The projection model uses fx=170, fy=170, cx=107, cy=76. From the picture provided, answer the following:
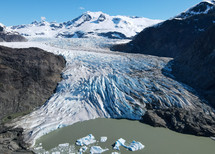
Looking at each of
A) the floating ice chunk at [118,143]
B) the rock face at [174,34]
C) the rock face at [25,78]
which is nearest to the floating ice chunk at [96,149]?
the floating ice chunk at [118,143]

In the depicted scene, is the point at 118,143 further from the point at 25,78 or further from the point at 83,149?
the point at 25,78

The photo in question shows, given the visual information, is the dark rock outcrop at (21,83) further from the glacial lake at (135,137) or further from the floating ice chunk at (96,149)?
the floating ice chunk at (96,149)

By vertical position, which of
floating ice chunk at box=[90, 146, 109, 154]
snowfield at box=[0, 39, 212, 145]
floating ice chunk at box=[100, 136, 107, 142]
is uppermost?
snowfield at box=[0, 39, 212, 145]

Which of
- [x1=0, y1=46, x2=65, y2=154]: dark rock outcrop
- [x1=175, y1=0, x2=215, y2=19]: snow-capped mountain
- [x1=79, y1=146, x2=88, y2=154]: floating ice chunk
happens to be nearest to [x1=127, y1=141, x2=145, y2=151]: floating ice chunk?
[x1=79, y1=146, x2=88, y2=154]: floating ice chunk

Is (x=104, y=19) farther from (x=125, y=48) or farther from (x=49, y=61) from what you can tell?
(x=49, y=61)

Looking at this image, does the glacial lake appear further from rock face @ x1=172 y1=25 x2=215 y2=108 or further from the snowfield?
rock face @ x1=172 y1=25 x2=215 y2=108

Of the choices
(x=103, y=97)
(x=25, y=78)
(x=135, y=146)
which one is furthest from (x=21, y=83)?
(x=135, y=146)

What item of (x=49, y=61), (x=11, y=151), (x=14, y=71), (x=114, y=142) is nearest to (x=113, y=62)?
(x=49, y=61)
